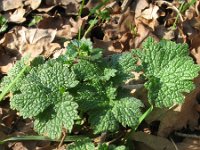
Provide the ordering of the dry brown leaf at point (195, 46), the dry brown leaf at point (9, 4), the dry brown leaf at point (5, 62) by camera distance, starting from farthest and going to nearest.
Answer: the dry brown leaf at point (9, 4)
the dry brown leaf at point (5, 62)
the dry brown leaf at point (195, 46)

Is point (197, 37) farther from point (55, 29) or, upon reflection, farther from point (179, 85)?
point (55, 29)

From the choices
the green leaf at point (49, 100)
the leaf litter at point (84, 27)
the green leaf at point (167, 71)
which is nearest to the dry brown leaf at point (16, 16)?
the leaf litter at point (84, 27)

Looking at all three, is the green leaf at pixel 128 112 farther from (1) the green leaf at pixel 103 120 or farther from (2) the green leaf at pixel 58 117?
(2) the green leaf at pixel 58 117

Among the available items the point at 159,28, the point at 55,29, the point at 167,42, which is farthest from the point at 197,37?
the point at 55,29

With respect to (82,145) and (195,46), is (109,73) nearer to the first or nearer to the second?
(82,145)

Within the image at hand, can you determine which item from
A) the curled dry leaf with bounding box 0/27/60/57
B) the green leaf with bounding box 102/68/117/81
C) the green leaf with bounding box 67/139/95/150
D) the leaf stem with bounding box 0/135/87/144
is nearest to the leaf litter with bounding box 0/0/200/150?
the curled dry leaf with bounding box 0/27/60/57

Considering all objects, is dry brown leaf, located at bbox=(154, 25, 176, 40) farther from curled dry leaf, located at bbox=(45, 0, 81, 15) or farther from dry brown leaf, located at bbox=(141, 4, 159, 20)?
curled dry leaf, located at bbox=(45, 0, 81, 15)

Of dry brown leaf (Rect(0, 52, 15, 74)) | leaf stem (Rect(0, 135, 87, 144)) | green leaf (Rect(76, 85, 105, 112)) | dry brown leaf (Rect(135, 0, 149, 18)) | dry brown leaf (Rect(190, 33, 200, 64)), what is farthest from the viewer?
dry brown leaf (Rect(135, 0, 149, 18))
